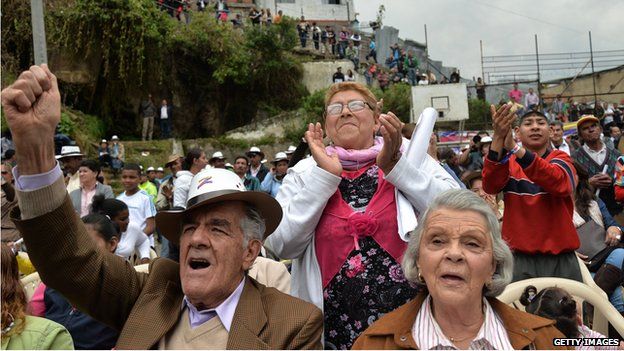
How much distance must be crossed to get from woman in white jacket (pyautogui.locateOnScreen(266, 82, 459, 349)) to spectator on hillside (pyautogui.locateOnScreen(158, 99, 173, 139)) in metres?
21.5

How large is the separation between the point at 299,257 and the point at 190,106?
81.5 feet

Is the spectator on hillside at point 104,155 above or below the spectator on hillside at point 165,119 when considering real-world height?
below

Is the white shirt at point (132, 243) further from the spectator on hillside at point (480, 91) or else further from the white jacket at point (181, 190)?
the spectator on hillside at point (480, 91)

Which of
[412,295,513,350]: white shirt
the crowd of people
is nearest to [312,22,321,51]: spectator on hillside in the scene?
the crowd of people

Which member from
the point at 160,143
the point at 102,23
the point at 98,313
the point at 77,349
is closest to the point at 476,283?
the point at 98,313

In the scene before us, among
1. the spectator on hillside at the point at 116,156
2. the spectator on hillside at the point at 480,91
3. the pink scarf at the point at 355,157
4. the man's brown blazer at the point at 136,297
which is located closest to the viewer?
the man's brown blazer at the point at 136,297

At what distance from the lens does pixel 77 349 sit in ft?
11.7

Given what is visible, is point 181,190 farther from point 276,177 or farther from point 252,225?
point 252,225

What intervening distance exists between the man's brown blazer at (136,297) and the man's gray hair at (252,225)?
0.72 feet

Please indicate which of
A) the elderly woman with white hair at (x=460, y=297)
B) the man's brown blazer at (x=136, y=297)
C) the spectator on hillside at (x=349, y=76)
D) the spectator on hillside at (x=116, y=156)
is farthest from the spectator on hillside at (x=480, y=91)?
the man's brown blazer at (x=136, y=297)

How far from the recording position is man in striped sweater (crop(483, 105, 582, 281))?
13.5 ft

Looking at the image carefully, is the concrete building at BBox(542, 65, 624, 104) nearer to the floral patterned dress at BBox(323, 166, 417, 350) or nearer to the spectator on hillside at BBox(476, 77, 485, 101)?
the spectator on hillside at BBox(476, 77, 485, 101)

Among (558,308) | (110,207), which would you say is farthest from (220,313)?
(110,207)

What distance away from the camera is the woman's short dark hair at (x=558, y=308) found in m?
3.04
